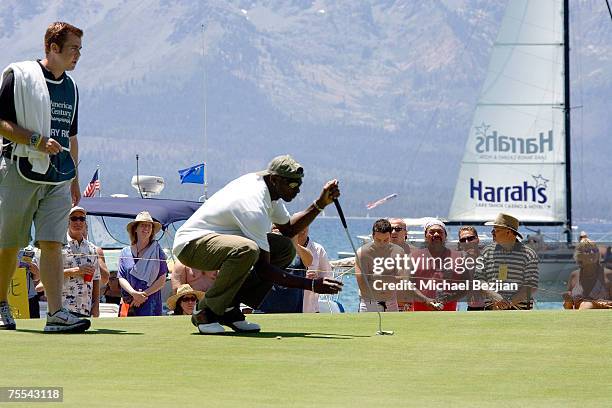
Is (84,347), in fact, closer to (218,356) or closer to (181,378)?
(218,356)

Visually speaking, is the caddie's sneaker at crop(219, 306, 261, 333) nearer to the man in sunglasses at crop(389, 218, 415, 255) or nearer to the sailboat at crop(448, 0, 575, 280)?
the man in sunglasses at crop(389, 218, 415, 255)

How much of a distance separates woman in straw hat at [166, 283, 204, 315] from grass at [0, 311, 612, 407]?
265 cm

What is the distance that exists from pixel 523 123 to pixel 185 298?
3044cm

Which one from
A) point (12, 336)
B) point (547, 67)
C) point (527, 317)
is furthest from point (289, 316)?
point (547, 67)

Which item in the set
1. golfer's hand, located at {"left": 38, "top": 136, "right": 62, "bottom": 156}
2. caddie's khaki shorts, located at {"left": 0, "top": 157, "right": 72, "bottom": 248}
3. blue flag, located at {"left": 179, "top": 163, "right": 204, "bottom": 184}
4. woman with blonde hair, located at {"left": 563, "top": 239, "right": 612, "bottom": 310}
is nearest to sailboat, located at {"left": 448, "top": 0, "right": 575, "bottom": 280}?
blue flag, located at {"left": 179, "top": 163, "right": 204, "bottom": 184}

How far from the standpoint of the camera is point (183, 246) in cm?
973

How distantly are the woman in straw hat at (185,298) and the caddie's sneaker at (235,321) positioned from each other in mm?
3609

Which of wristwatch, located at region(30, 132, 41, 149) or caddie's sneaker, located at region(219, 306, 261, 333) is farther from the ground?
wristwatch, located at region(30, 132, 41, 149)

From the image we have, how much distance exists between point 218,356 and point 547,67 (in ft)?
115

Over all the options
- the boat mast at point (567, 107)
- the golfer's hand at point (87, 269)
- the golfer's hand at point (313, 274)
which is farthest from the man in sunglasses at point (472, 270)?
the boat mast at point (567, 107)

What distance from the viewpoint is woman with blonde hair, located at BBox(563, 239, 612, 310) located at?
42.5ft

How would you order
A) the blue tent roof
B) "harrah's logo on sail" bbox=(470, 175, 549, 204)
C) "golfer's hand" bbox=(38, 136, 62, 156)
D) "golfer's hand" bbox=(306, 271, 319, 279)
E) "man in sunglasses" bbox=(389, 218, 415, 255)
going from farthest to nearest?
"harrah's logo on sail" bbox=(470, 175, 549, 204), the blue tent roof, "man in sunglasses" bbox=(389, 218, 415, 255), "golfer's hand" bbox=(306, 271, 319, 279), "golfer's hand" bbox=(38, 136, 62, 156)

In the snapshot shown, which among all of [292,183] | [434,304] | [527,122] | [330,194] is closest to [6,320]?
[292,183]

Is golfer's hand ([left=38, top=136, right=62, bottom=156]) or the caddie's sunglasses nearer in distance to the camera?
golfer's hand ([left=38, top=136, right=62, bottom=156])
